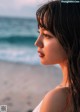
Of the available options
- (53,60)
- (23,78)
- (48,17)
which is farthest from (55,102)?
(23,78)

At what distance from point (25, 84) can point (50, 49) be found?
4.11 meters

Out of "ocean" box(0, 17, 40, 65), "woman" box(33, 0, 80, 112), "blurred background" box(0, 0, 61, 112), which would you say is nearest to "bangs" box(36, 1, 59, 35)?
"woman" box(33, 0, 80, 112)

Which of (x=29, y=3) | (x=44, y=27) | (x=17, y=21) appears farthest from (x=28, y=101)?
(x=17, y=21)

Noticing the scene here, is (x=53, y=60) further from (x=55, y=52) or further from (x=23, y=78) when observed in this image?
(x=23, y=78)

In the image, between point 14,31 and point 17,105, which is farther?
point 14,31

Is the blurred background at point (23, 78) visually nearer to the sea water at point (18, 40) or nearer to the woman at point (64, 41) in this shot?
the sea water at point (18, 40)

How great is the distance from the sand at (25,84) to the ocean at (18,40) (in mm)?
1173

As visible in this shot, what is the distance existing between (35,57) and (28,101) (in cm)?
372

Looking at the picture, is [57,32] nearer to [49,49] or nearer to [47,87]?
[49,49]

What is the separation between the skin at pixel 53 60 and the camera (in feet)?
3.72

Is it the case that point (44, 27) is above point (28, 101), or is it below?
above

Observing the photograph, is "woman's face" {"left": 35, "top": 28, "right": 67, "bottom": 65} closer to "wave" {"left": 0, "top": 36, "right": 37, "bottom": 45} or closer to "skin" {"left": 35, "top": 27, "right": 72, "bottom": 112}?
"skin" {"left": 35, "top": 27, "right": 72, "bottom": 112}

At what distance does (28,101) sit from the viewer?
4.45 meters

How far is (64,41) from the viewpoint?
4.00 feet
